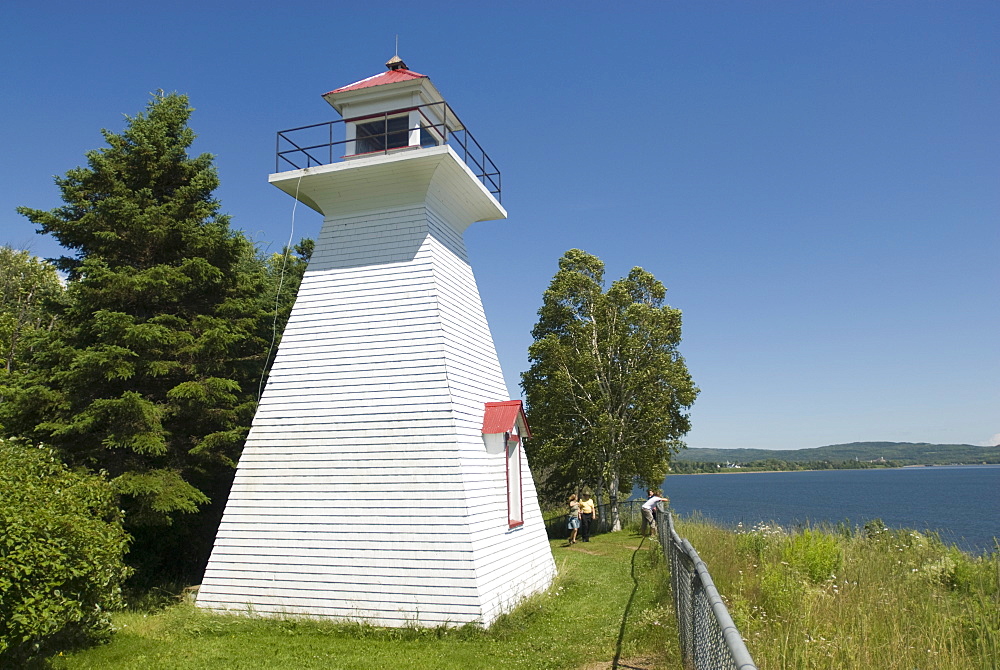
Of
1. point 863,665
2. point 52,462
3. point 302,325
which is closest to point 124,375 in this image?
point 52,462

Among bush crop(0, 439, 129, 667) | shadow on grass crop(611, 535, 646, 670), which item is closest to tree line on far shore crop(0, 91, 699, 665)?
bush crop(0, 439, 129, 667)

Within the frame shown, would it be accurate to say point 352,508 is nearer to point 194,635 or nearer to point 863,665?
point 194,635

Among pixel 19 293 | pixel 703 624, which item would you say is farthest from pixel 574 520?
pixel 19 293

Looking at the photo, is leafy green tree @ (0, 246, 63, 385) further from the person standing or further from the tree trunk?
the tree trunk

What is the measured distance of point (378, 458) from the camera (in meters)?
10.4

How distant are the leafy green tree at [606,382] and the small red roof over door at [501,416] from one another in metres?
12.5

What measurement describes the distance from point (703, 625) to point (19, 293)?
100 feet

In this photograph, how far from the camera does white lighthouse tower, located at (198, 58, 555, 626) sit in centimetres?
986

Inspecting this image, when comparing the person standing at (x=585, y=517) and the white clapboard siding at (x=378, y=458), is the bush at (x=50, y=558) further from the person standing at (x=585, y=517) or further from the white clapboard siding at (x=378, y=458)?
the person standing at (x=585, y=517)

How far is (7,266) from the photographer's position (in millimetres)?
29219

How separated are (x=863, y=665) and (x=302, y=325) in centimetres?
969

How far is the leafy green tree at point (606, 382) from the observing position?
78.9ft

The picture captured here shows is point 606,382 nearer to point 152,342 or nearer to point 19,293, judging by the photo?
point 152,342

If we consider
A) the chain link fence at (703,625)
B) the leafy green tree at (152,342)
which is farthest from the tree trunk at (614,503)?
the chain link fence at (703,625)
